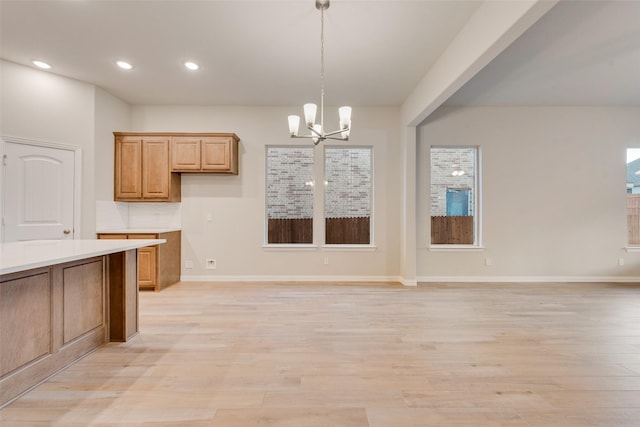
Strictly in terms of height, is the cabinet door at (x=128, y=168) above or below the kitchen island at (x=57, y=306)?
above

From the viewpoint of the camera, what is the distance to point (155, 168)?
14.6 ft

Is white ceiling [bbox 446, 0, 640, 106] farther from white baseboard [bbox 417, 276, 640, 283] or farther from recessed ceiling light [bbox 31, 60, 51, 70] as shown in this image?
recessed ceiling light [bbox 31, 60, 51, 70]

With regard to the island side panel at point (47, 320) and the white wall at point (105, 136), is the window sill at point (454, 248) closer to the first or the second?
the island side panel at point (47, 320)

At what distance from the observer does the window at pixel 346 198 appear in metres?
4.98

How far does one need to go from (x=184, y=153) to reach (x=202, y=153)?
276 millimetres

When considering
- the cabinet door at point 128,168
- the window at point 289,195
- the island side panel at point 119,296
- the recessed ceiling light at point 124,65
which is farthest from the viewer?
the window at point 289,195

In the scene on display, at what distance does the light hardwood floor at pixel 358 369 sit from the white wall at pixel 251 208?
125 cm

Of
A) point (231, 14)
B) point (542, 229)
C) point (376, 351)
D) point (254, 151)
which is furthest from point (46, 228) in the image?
point (542, 229)

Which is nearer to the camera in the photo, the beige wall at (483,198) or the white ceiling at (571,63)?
the white ceiling at (571,63)

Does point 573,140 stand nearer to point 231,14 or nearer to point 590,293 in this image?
point 590,293

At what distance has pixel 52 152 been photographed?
381cm

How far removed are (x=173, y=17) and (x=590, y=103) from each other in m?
6.20

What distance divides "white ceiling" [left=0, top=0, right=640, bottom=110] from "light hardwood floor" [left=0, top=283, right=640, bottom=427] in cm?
296

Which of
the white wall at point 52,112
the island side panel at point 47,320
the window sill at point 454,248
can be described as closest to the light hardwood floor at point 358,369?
the island side panel at point 47,320
